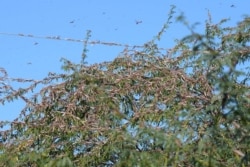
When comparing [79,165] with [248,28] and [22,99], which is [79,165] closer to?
[22,99]

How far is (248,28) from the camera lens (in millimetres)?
6277

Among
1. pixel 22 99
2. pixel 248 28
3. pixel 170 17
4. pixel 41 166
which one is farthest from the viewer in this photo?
pixel 170 17

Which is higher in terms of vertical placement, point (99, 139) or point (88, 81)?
point (88, 81)

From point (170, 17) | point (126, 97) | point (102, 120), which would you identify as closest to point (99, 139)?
point (102, 120)

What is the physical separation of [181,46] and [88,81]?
1123 mm

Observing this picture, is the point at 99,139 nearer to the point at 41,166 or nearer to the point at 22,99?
the point at 41,166

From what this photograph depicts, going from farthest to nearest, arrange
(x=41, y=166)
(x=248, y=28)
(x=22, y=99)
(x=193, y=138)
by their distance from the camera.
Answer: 1. (x=22, y=99)
2. (x=248, y=28)
3. (x=41, y=166)
4. (x=193, y=138)

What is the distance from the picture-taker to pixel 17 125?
653 cm

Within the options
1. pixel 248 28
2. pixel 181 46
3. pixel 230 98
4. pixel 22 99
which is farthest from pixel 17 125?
pixel 230 98

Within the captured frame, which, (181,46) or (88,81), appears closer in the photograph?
(88,81)

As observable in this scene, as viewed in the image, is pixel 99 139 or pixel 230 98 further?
pixel 99 139

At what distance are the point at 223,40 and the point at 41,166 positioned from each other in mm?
2141

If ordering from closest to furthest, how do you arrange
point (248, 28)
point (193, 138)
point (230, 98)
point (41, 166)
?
point (230, 98) → point (193, 138) → point (41, 166) → point (248, 28)

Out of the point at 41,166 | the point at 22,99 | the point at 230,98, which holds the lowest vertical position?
the point at 230,98
